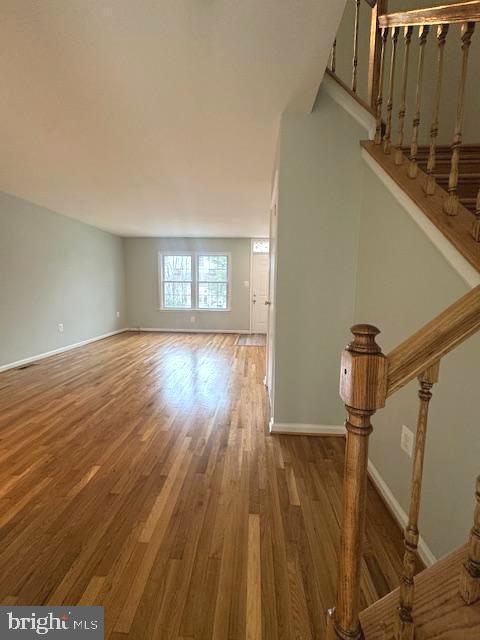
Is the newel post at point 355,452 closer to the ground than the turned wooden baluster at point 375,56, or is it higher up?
closer to the ground

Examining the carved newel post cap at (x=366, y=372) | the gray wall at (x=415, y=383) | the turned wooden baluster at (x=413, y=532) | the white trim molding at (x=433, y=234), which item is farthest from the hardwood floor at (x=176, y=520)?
the white trim molding at (x=433, y=234)

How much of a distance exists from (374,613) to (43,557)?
129 cm

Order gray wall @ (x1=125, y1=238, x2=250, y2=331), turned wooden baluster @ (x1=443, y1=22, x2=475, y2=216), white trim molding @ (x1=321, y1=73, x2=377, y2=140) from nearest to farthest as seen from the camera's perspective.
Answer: turned wooden baluster @ (x1=443, y1=22, x2=475, y2=216), white trim molding @ (x1=321, y1=73, x2=377, y2=140), gray wall @ (x1=125, y1=238, x2=250, y2=331)

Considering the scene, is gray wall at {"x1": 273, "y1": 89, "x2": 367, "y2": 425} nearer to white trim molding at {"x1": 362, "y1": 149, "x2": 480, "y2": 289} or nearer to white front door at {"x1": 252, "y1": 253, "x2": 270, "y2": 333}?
white trim molding at {"x1": 362, "y1": 149, "x2": 480, "y2": 289}

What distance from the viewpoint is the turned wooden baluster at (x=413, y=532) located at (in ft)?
1.97

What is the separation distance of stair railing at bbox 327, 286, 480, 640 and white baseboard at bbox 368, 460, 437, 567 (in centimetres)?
66

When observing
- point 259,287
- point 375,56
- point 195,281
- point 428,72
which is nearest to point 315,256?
point 375,56

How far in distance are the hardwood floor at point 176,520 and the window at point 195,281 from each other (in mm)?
4588

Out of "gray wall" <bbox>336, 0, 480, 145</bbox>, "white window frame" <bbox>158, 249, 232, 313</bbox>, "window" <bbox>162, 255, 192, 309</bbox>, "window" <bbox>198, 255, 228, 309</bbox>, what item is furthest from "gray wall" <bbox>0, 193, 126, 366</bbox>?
"gray wall" <bbox>336, 0, 480, 145</bbox>

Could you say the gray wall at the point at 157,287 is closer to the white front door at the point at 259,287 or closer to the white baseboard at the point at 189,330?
the white baseboard at the point at 189,330

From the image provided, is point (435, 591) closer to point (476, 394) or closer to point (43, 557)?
point (476, 394)

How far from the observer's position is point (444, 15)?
46.9 inches

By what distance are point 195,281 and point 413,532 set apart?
272 inches

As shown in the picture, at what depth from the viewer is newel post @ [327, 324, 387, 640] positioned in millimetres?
560
